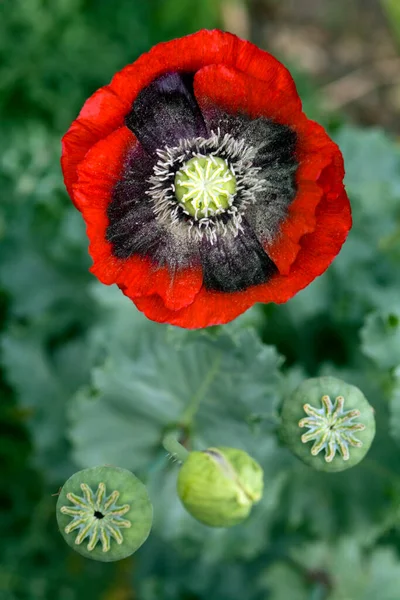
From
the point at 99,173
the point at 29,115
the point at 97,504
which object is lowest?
the point at 97,504

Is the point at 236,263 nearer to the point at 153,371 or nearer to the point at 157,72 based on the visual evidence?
the point at 157,72

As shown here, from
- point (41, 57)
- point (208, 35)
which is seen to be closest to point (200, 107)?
point (208, 35)

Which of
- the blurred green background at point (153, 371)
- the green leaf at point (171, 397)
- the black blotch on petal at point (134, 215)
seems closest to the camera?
the black blotch on petal at point (134, 215)

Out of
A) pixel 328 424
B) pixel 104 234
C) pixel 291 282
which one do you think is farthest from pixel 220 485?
pixel 104 234

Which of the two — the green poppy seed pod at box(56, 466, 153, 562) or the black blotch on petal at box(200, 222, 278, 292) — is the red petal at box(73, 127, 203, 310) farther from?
the green poppy seed pod at box(56, 466, 153, 562)

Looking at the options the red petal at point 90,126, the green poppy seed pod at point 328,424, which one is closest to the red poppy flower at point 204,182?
the red petal at point 90,126

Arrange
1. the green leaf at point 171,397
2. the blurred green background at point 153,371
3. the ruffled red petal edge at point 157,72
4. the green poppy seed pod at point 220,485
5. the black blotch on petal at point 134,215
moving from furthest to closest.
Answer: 1. the blurred green background at point 153,371
2. the green leaf at point 171,397
3. the black blotch on petal at point 134,215
4. the ruffled red petal edge at point 157,72
5. the green poppy seed pod at point 220,485

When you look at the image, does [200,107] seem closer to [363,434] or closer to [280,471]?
[363,434]

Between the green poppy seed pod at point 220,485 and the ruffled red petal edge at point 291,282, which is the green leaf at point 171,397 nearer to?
the ruffled red petal edge at point 291,282
